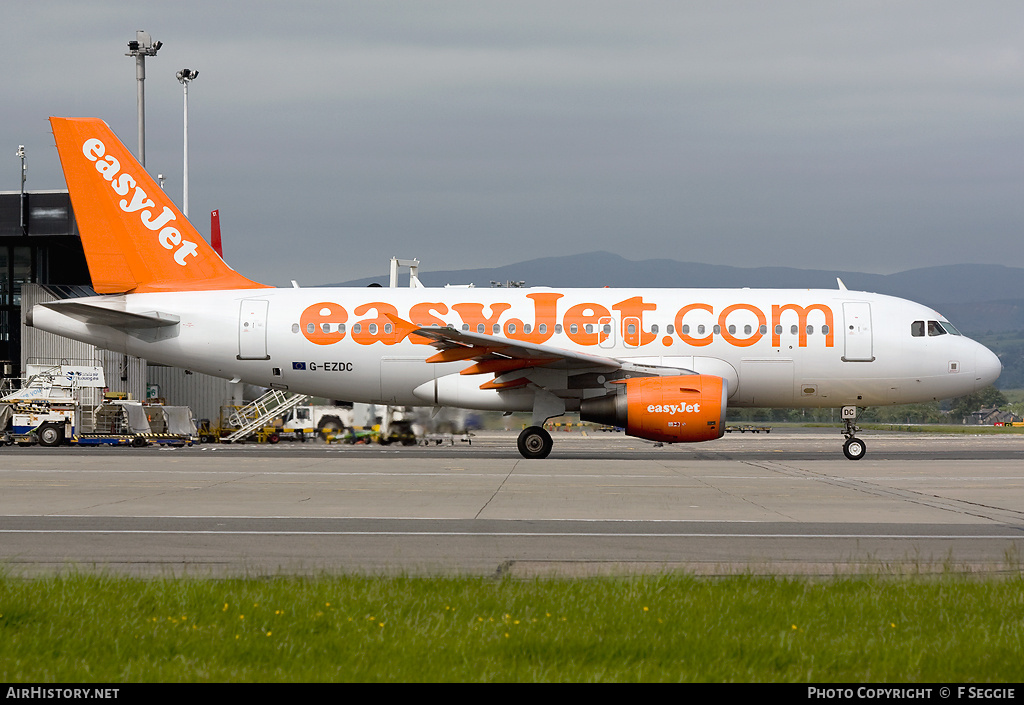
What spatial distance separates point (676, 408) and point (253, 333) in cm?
1091

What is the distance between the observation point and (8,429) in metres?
35.1

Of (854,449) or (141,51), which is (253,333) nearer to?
(854,449)

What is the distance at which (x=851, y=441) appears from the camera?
1035 inches

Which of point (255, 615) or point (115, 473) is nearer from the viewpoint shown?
point (255, 615)

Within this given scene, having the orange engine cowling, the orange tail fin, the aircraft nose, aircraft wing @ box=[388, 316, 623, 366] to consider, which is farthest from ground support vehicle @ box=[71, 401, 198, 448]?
the aircraft nose

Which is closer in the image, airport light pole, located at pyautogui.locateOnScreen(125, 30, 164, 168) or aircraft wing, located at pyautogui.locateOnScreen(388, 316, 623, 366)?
aircraft wing, located at pyautogui.locateOnScreen(388, 316, 623, 366)

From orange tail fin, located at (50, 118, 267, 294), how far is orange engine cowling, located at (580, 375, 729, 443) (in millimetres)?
11269

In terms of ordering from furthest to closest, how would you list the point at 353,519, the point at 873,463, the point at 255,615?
the point at 873,463
the point at 353,519
the point at 255,615

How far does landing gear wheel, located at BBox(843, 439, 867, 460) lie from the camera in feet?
85.5

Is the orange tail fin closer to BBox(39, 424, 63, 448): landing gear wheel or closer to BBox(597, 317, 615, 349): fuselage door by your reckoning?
BBox(597, 317, 615, 349): fuselage door

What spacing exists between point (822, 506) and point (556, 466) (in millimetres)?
8721

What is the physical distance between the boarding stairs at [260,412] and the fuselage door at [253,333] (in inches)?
523

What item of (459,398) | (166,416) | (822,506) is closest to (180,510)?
(822,506)
